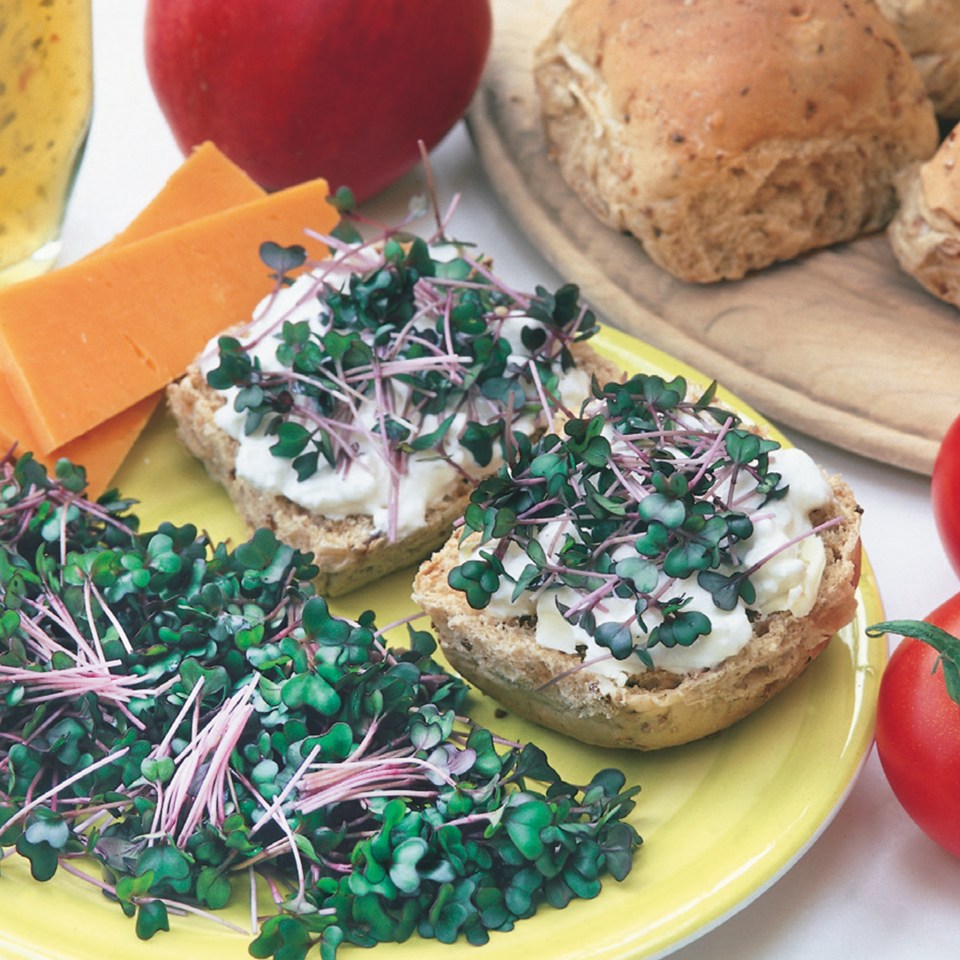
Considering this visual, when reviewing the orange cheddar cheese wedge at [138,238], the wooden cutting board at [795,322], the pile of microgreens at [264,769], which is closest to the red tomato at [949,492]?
the wooden cutting board at [795,322]

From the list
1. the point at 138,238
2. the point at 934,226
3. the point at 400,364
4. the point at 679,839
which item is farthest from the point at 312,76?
the point at 679,839

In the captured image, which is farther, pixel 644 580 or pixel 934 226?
pixel 934 226

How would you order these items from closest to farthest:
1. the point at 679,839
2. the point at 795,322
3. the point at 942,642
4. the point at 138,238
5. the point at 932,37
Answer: the point at 942,642, the point at 679,839, the point at 138,238, the point at 795,322, the point at 932,37

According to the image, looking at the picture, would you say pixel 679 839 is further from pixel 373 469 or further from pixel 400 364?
pixel 400 364

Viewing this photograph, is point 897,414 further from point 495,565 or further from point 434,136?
point 434,136

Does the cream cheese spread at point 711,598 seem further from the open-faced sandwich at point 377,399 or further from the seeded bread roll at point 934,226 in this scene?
the seeded bread roll at point 934,226

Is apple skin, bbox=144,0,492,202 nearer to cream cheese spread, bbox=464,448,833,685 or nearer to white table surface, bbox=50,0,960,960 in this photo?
white table surface, bbox=50,0,960,960

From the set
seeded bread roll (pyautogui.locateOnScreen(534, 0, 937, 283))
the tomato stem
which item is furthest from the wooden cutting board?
the tomato stem
